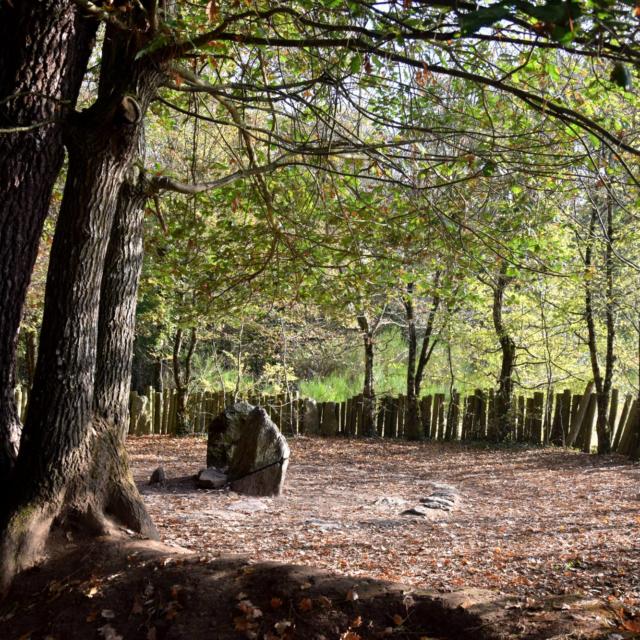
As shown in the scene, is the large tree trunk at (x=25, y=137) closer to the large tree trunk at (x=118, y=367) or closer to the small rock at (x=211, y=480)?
the large tree trunk at (x=118, y=367)

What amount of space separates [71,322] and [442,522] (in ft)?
13.5

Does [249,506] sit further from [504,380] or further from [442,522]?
[504,380]

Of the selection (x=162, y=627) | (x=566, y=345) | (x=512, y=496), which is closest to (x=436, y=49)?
(x=162, y=627)

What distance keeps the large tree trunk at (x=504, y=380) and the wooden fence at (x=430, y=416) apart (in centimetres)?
8

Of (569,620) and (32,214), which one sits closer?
(569,620)

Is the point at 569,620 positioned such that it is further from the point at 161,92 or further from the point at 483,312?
the point at 483,312

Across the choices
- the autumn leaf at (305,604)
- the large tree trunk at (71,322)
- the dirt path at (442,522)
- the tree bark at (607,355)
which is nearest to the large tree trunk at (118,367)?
the large tree trunk at (71,322)

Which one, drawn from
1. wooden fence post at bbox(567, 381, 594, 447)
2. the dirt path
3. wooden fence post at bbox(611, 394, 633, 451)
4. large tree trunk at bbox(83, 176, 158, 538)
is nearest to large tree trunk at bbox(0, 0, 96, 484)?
large tree trunk at bbox(83, 176, 158, 538)

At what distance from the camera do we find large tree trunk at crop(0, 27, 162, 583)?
4199mm

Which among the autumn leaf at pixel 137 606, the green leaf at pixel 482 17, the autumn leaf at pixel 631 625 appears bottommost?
the autumn leaf at pixel 137 606

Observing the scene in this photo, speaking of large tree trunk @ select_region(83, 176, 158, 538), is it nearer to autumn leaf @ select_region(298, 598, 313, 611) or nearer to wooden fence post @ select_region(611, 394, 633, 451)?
autumn leaf @ select_region(298, 598, 313, 611)

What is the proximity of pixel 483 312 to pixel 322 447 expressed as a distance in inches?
165

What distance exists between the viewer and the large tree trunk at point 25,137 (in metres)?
4.14

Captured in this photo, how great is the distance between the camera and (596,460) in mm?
10820
